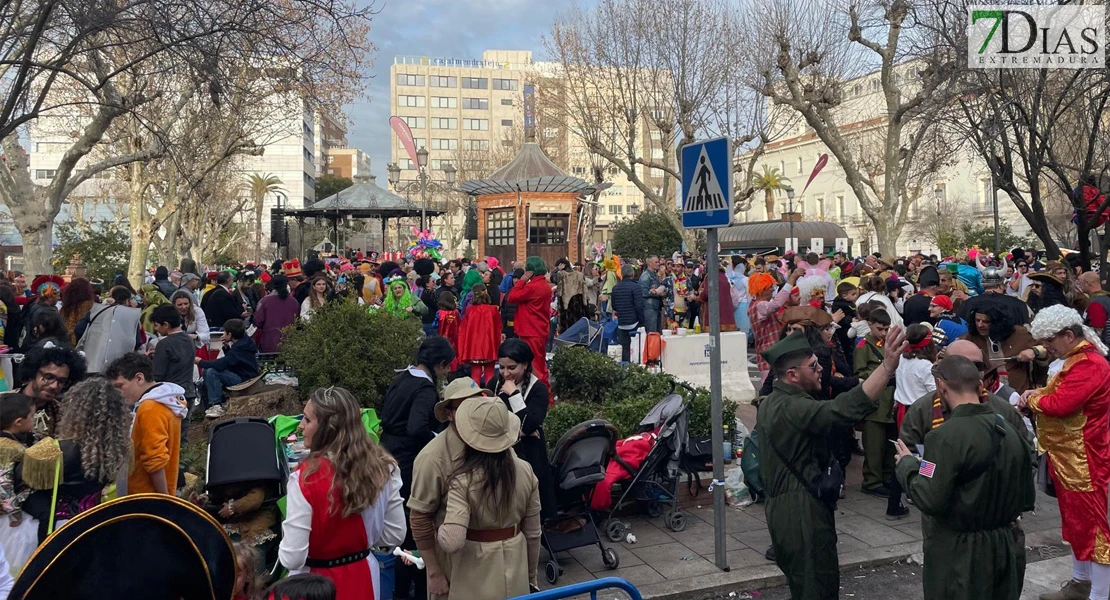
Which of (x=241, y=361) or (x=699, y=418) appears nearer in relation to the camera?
(x=699, y=418)

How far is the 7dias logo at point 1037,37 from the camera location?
12.1 metres

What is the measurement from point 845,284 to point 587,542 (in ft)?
17.8

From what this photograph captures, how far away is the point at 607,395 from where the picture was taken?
29.9 ft

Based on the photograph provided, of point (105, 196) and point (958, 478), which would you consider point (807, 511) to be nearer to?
point (958, 478)

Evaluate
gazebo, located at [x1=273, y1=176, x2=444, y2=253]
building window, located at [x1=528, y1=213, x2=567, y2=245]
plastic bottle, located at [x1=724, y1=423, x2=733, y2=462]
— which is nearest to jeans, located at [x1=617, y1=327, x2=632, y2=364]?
plastic bottle, located at [x1=724, y1=423, x2=733, y2=462]

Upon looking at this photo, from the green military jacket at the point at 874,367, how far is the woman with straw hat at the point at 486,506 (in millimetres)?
4695

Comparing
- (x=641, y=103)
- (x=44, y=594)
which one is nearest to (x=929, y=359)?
(x=44, y=594)

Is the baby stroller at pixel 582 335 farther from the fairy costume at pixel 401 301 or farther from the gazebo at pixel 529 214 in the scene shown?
the gazebo at pixel 529 214

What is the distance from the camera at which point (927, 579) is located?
401 cm

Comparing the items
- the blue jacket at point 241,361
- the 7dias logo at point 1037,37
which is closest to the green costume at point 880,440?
the blue jacket at point 241,361

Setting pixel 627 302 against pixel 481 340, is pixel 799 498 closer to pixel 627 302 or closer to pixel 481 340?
pixel 481 340

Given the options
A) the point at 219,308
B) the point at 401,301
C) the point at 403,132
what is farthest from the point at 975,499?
the point at 403,132

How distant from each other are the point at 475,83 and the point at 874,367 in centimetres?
11019

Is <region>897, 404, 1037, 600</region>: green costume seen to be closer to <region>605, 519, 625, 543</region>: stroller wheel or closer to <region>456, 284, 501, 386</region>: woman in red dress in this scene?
<region>605, 519, 625, 543</region>: stroller wheel
